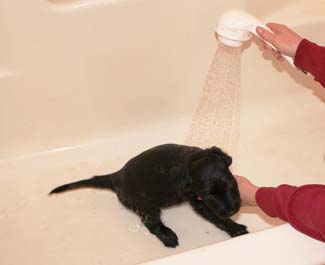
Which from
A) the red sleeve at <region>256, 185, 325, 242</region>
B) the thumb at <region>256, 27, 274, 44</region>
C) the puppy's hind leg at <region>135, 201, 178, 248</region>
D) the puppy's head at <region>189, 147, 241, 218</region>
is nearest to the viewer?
the red sleeve at <region>256, 185, 325, 242</region>

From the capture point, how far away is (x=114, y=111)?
1.41m

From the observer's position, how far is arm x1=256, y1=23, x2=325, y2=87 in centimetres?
108

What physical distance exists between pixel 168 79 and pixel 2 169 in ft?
1.70

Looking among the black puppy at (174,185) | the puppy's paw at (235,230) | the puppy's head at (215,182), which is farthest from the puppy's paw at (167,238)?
the puppy's head at (215,182)

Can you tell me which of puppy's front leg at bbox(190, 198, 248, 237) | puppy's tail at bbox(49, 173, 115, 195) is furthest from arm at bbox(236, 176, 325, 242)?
puppy's tail at bbox(49, 173, 115, 195)

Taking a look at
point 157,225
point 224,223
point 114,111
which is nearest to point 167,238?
point 157,225

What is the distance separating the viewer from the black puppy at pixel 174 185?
3.27ft

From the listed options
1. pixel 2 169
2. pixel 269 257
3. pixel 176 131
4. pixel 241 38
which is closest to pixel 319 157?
pixel 176 131

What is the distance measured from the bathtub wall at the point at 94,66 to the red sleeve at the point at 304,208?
600 mm

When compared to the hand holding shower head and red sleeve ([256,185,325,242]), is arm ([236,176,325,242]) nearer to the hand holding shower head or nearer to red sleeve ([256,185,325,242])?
red sleeve ([256,185,325,242])

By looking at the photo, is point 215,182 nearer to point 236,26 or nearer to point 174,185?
point 174,185

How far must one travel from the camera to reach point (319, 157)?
4.73 ft

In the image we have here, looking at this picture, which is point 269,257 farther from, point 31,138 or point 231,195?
point 31,138

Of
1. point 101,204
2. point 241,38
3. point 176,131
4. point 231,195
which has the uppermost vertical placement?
point 241,38
